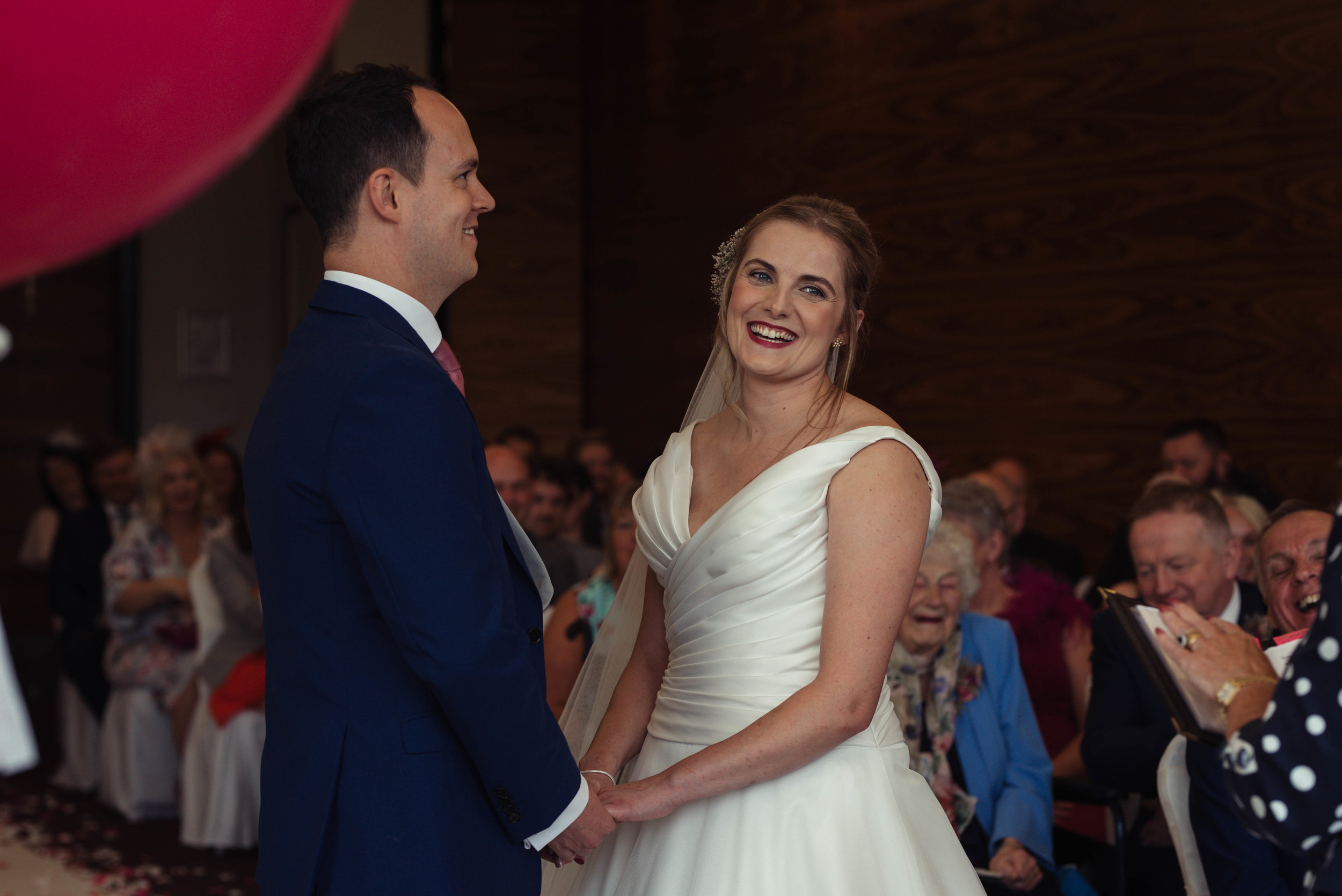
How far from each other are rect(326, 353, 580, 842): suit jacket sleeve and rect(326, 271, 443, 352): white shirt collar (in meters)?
0.12

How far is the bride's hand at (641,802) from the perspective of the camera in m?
1.78

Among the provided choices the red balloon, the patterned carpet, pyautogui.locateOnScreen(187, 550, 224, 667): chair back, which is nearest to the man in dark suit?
the red balloon

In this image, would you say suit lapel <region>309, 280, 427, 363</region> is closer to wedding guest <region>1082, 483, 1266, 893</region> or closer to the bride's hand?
the bride's hand

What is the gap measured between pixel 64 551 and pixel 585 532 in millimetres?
2805

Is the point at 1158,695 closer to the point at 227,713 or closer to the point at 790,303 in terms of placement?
the point at 790,303

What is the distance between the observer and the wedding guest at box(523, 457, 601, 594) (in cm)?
471

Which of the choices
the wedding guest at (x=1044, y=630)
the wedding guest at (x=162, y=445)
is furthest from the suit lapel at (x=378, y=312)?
the wedding guest at (x=162, y=445)

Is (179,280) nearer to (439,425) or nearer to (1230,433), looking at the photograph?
(1230,433)

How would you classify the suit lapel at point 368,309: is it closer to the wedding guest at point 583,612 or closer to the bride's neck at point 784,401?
the bride's neck at point 784,401

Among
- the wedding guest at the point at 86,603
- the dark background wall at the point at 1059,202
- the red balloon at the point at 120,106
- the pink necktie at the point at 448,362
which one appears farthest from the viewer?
the wedding guest at the point at 86,603

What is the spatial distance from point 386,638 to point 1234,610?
7.86 ft

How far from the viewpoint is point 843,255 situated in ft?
6.36

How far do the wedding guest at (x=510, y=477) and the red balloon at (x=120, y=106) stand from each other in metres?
3.46

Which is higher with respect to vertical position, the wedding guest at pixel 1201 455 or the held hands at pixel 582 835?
the wedding guest at pixel 1201 455
